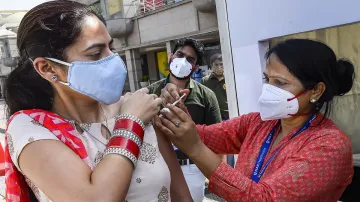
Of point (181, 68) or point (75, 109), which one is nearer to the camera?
point (75, 109)

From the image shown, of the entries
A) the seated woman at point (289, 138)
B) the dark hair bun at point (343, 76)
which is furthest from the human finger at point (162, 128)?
the dark hair bun at point (343, 76)

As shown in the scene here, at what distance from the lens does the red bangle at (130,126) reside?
1.10 m

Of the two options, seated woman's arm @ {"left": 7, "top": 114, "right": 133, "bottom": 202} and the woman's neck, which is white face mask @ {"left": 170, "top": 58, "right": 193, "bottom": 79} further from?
seated woman's arm @ {"left": 7, "top": 114, "right": 133, "bottom": 202}

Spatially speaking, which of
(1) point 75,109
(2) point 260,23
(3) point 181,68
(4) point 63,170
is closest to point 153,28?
(3) point 181,68

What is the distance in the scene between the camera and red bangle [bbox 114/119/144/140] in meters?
1.10

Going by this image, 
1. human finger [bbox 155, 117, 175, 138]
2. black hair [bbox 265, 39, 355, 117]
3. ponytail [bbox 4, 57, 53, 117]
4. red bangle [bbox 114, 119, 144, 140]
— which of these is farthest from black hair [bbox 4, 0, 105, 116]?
black hair [bbox 265, 39, 355, 117]

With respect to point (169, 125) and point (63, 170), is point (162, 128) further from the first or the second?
point (63, 170)

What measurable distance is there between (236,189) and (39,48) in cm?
87

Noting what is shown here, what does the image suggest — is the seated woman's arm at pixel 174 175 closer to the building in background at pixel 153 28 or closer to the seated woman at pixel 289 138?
the seated woman at pixel 289 138

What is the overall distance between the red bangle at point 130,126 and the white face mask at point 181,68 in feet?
6.43

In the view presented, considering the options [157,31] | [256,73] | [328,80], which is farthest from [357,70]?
[157,31]

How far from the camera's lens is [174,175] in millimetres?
1410

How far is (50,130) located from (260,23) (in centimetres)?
210

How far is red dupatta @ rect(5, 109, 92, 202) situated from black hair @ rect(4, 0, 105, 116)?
0.31ft
